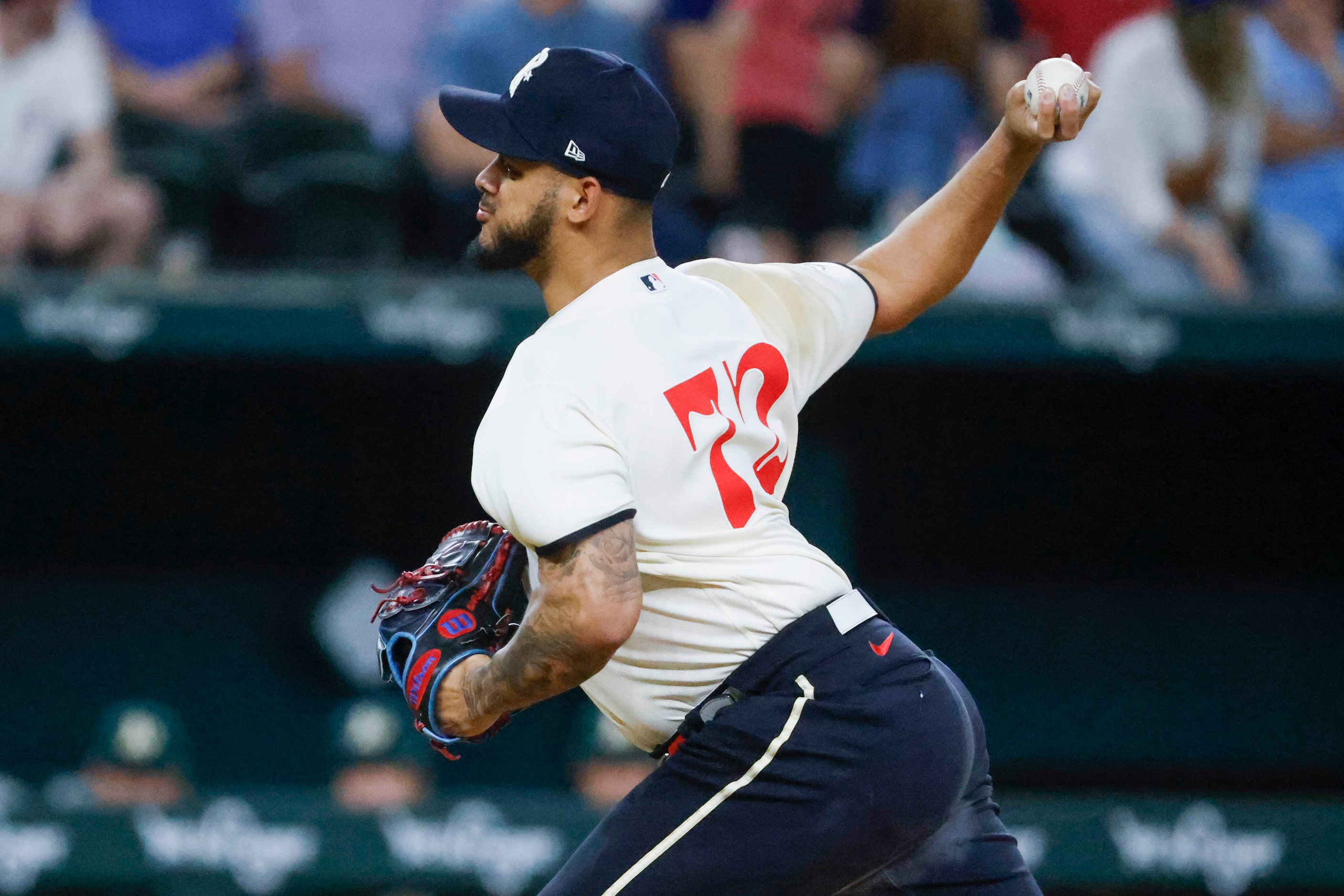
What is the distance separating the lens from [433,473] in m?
5.71

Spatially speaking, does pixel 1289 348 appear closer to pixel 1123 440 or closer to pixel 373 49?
pixel 1123 440

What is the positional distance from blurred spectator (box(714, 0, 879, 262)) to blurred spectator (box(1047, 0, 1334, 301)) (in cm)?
75

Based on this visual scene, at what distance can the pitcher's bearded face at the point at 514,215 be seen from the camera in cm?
243

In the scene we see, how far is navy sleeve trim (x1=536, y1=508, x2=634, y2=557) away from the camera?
2.08m

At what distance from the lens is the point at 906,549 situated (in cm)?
575

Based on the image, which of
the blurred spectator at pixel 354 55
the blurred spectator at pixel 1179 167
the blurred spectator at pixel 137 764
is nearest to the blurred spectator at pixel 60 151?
the blurred spectator at pixel 354 55

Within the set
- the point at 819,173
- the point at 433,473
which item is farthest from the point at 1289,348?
the point at 433,473

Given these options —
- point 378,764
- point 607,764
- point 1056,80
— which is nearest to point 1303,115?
point 607,764

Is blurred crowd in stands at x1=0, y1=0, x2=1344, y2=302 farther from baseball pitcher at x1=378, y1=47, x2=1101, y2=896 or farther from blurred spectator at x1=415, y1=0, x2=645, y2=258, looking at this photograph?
baseball pitcher at x1=378, y1=47, x2=1101, y2=896

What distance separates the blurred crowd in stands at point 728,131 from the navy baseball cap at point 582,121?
2.48 m

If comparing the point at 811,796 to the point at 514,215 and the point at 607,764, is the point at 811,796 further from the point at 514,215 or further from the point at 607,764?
the point at 607,764

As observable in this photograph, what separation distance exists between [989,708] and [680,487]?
3745 millimetres

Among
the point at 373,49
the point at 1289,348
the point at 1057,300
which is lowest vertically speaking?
the point at 1289,348

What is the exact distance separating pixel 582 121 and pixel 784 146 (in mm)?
2865
